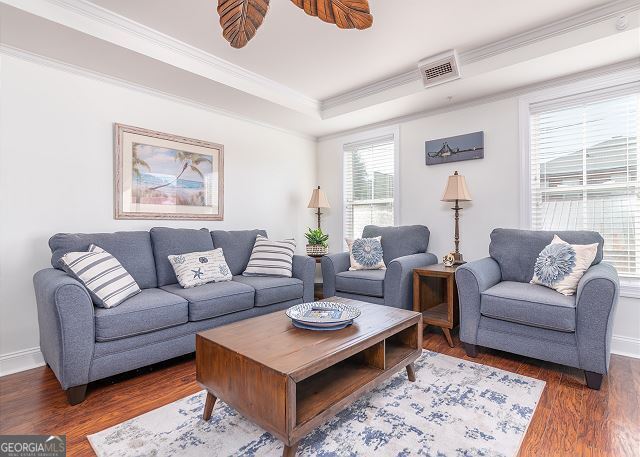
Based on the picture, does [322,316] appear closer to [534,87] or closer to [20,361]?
[20,361]

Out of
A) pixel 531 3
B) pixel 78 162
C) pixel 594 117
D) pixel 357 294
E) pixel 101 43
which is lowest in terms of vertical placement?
pixel 357 294

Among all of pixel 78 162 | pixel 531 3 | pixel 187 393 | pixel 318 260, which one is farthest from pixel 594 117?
pixel 78 162

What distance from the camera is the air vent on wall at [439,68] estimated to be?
283 centimetres

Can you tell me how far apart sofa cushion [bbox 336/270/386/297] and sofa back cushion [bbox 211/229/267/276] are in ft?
3.19

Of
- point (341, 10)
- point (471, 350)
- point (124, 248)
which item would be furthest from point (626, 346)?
point (124, 248)

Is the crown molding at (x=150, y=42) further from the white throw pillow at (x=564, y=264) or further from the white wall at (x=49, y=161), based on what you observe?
the white throw pillow at (x=564, y=264)

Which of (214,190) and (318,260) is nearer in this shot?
(214,190)

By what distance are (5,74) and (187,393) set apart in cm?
255

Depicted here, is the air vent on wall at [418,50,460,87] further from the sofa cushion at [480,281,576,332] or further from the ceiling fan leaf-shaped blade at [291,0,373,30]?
the sofa cushion at [480,281,576,332]

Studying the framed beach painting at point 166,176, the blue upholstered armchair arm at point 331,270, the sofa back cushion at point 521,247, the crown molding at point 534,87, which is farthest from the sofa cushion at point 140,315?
the crown molding at point 534,87

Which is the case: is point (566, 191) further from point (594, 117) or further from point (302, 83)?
point (302, 83)

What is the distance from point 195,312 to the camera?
94.2 inches

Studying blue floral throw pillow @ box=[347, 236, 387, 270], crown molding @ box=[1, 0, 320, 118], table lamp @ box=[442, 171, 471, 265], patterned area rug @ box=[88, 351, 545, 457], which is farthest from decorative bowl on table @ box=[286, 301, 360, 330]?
crown molding @ box=[1, 0, 320, 118]

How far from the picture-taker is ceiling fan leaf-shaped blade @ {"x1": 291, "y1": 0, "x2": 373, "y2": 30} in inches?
62.4
